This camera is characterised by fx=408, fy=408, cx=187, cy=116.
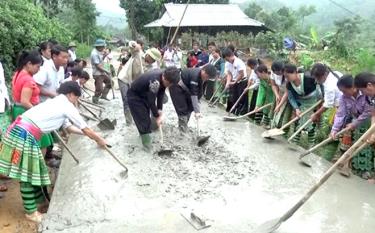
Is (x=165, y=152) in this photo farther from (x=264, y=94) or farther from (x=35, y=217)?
(x=264, y=94)

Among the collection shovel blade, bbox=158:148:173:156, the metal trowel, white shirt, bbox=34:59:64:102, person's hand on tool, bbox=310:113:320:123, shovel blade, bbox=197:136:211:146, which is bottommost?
shovel blade, bbox=197:136:211:146

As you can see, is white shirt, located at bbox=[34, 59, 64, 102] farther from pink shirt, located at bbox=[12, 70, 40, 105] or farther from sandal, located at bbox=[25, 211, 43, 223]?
sandal, located at bbox=[25, 211, 43, 223]

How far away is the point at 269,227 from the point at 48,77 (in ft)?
12.4

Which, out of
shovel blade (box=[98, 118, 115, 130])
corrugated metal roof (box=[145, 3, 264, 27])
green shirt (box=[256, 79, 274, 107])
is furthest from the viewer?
corrugated metal roof (box=[145, 3, 264, 27])

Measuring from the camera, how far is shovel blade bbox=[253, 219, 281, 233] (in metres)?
3.42

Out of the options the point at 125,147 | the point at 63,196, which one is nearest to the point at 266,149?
the point at 125,147

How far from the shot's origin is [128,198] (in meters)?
4.12

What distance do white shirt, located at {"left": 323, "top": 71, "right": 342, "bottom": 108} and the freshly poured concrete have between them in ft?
2.59

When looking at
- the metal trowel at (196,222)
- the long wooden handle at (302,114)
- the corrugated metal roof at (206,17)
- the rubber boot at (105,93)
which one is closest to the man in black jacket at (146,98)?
the long wooden handle at (302,114)

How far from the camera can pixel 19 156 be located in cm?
391

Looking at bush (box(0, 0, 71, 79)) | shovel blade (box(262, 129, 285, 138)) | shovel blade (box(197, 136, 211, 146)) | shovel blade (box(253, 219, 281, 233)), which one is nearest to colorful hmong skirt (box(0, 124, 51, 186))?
shovel blade (box(253, 219, 281, 233))

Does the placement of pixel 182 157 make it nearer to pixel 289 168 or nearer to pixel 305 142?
pixel 289 168

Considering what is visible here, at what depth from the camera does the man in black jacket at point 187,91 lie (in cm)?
605

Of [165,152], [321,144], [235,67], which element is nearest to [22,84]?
[165,152]
